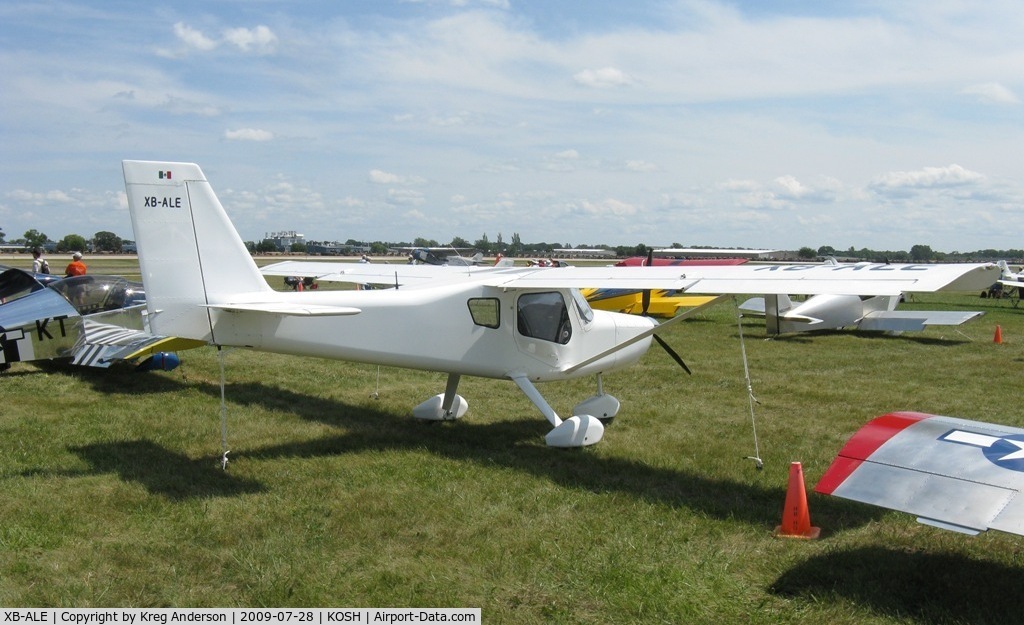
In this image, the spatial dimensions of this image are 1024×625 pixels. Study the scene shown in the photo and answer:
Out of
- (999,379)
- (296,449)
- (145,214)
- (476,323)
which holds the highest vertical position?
(145,214)

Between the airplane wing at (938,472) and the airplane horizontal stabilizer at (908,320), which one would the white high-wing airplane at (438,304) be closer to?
the airplane wing at (938,472)

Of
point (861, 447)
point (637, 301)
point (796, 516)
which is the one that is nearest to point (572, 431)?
point (796, 516)

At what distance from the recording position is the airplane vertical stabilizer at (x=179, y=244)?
5977mm

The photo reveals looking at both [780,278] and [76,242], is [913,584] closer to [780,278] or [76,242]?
[780,278]

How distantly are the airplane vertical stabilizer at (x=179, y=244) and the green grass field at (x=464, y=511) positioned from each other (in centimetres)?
132

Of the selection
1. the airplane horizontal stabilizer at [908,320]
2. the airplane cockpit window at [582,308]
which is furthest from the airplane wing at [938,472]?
the airplane horizontal stabilizer at [908,320]

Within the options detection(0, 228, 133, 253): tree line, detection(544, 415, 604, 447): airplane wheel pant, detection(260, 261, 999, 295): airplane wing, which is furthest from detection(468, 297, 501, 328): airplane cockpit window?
detection(0, 228, 133, 253): tree line

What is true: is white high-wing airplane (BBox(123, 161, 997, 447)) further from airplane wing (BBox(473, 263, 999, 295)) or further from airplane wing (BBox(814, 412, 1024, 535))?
airplane wing (BBox(814, 412, 1024, 535))

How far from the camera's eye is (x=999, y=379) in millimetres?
11523

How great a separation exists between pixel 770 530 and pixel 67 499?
194 inches

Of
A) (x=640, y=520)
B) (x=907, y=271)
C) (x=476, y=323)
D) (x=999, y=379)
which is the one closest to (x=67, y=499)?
(x=476, y=323)

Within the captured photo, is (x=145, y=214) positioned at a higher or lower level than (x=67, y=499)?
higher

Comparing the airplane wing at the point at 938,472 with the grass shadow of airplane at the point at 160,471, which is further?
the grass shadow of airplane at the point at 160,471

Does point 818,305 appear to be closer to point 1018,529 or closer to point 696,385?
point 696,385
